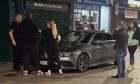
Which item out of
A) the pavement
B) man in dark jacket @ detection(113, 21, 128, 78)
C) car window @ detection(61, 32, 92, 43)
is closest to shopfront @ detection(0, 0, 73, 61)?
the pavement

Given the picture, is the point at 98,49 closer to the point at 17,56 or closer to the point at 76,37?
the point at 76,37

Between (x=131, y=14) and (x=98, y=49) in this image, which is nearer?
(x=98, y=49)

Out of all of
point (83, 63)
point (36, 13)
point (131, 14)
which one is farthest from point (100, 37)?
point (131, 14)

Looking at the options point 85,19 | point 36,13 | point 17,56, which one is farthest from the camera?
point 85,19

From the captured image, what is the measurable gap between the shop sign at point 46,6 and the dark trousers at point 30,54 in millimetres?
5636

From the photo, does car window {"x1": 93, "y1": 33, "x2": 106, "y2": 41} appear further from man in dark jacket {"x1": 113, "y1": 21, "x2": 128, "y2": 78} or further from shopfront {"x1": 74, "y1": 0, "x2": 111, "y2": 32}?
shopfront {"x1": 74, "y1": 0, "x2": 111, "y2": 32}

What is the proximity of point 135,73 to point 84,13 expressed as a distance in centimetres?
1165

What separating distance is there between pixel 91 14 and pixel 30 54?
13.5 metres

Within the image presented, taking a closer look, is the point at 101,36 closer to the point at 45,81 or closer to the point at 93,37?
the point at 93,37

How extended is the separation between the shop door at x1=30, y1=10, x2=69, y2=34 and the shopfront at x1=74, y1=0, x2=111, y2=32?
2.54 metres

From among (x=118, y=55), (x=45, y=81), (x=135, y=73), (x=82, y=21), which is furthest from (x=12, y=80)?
(x=82, y=21)

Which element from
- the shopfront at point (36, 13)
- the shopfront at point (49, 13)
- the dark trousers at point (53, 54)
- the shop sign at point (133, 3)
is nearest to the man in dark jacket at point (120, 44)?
the dark trousers at point (53, 54)

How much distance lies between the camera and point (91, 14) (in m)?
26.6

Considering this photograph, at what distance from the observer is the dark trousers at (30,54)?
526 inches
